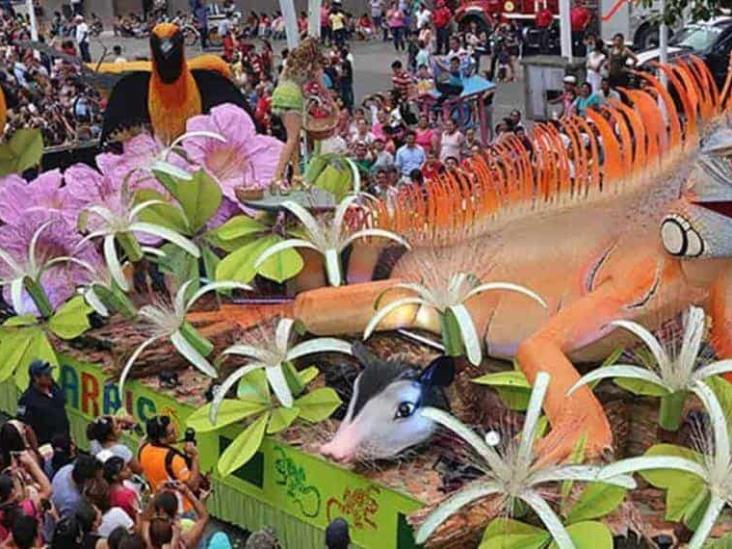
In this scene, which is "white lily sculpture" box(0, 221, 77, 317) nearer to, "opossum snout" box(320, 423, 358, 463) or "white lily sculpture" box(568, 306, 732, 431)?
"opossum snout" box(320, 423, 358, 463)

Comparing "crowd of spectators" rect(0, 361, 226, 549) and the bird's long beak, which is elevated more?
the bird's long beak

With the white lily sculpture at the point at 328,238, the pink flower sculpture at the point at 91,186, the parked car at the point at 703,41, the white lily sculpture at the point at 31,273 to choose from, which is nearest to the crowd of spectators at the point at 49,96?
the pink flower sculpture at the point at 91,186

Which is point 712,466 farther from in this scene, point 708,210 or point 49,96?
point 49,96

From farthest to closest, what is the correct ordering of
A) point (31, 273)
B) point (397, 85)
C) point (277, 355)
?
point (397, 85), point (31, 273), point (277, 355)

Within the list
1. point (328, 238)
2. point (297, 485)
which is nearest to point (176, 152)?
point (328, 238)

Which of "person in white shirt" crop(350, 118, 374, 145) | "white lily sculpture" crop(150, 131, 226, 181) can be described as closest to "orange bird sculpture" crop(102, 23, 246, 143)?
"white lily sculpture" crop(150, 131, 226, 181)

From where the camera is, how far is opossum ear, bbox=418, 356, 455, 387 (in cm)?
595

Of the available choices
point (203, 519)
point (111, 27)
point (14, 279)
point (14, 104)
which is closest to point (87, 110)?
point (14, 104)

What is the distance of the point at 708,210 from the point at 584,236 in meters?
0.74

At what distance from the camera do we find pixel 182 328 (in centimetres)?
690

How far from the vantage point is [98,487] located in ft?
17.2

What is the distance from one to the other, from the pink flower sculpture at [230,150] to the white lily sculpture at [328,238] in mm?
1220

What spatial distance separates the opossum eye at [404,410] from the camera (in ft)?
19.3

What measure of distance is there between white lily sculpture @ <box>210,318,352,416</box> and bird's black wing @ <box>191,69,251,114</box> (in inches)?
128
